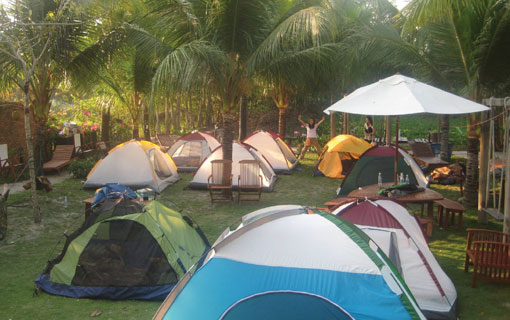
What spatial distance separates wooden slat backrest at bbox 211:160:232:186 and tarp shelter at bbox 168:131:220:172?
360 centimetres

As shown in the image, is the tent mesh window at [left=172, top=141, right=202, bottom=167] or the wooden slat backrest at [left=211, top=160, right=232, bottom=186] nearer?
the wooden slat backrest at [left=211, top=160, right=232, bottom=186]

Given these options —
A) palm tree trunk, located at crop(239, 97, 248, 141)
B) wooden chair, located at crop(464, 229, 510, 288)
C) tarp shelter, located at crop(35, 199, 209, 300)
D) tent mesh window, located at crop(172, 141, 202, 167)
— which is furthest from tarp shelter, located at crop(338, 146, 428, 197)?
palm tree trunk, located at crop(239, 97, 248, 141)

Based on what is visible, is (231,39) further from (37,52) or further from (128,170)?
(128,170)

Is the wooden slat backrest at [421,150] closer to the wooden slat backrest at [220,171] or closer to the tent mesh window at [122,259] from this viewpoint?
the wooden slat backrest at [220,171]

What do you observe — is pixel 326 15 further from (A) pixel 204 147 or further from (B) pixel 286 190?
(A) pixel 204 147

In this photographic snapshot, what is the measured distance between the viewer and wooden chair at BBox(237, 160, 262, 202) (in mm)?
11062

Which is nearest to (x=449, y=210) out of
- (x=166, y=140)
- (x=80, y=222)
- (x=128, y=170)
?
(x=80, y=222)

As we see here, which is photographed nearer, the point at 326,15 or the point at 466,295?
the point at 466,295

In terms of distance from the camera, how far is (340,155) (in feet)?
46.0

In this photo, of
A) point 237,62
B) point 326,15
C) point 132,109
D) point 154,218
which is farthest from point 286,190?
point 132,109

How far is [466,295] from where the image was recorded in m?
5.77

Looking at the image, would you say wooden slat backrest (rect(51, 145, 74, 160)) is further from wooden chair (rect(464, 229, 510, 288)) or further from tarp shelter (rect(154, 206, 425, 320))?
wooden chair (rect(464, 229, 510, 288))

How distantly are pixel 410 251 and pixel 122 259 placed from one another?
11.8ft

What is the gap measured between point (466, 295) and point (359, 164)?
18.1 ft
